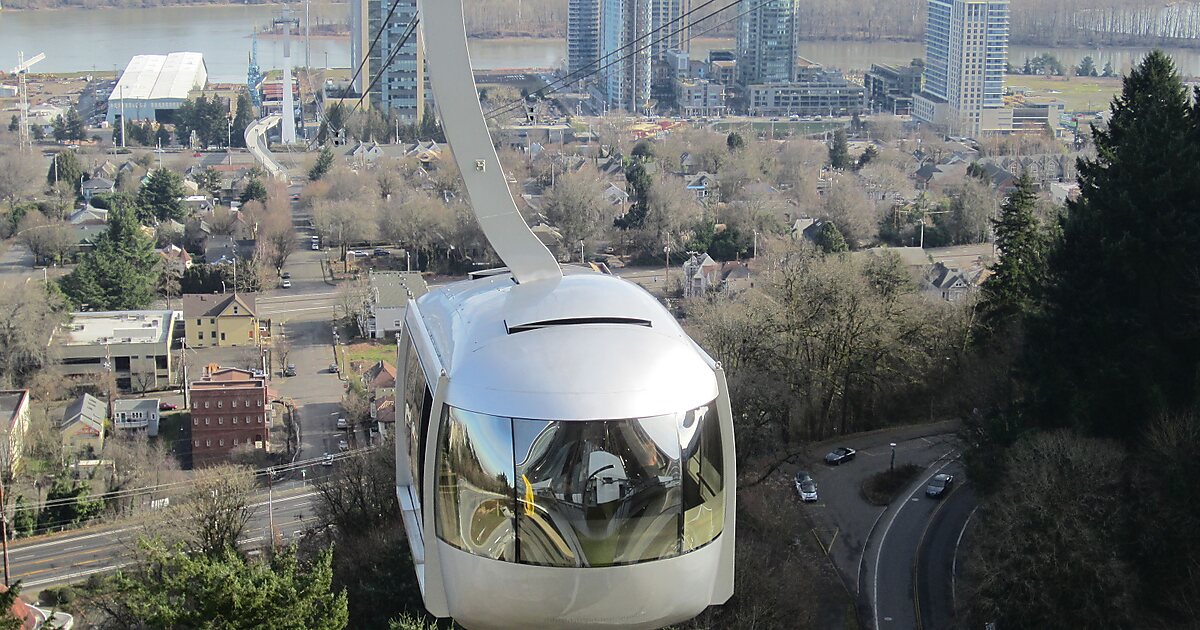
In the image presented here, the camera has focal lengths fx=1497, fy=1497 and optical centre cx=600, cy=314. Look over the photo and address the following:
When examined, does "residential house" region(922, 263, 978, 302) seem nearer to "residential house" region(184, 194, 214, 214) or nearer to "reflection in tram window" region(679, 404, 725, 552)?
"residential house" region(184, 194, 214, 214)

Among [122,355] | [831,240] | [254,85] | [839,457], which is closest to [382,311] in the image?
[122,355]

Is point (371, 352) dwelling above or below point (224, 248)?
below

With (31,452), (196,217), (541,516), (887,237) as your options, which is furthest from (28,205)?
(541,516)

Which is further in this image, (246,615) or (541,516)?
(246,615)

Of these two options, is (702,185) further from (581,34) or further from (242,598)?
(242,598)

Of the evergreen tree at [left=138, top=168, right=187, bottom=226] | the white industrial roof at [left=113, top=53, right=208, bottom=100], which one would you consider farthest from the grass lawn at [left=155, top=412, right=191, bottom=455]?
the white industrial roof at [left=113, top=53, right=208, bottom=100]

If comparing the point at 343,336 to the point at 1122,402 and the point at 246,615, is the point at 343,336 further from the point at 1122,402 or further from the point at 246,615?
the point at 246,615

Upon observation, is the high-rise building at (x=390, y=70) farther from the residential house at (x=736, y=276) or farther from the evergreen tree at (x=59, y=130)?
the residential house at (x=736, y=276)

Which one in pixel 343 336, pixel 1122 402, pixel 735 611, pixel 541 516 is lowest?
pixel 343 336
